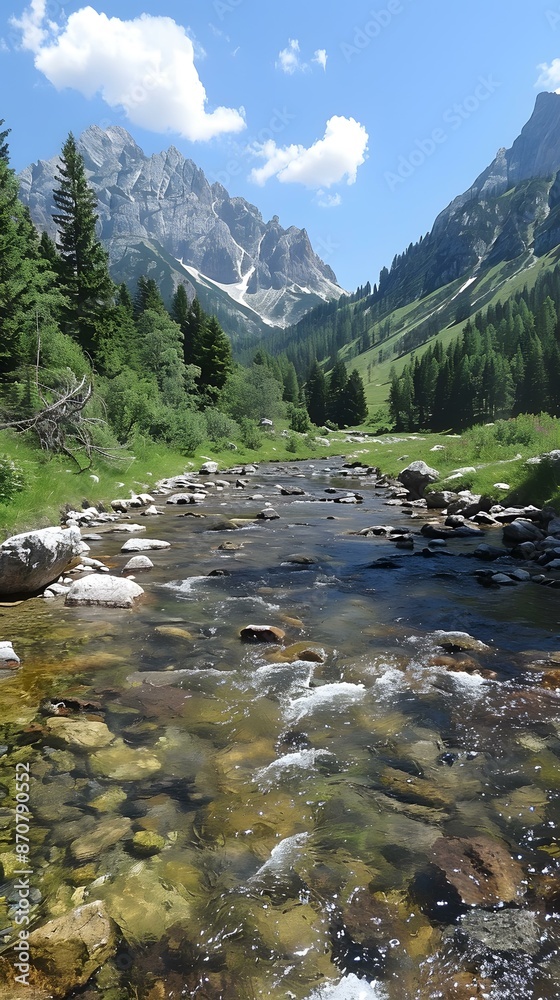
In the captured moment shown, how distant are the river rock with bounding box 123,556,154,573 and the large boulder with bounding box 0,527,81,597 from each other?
2.14 meters

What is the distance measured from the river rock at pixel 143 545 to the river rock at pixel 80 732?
32.1 feet

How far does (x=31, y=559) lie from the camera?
1047 centimetres

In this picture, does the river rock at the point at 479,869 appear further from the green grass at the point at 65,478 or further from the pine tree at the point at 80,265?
the pine tree at the point at 80,265

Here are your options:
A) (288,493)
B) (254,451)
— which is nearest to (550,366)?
(254,451)

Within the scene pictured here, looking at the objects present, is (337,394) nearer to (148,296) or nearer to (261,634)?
(148,296)

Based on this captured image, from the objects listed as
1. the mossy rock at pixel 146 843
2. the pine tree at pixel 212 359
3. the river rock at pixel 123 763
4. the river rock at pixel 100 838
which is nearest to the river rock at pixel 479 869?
the mossy rock at pixel 146 843

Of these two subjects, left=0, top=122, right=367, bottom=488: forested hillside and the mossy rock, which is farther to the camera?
left=0, top=122, right=367, bottom=488: forested hillside

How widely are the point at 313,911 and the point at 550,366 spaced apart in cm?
11492

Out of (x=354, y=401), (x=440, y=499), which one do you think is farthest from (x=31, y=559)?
(x=354, y=401)

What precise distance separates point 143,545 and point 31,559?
18.1 ft

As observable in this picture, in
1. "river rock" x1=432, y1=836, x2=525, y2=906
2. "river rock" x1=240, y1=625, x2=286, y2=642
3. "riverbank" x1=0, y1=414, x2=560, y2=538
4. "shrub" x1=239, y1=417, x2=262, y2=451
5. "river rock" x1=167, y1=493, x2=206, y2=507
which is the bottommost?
"river rock" x1=432, y1=836, x2=525, y2=906

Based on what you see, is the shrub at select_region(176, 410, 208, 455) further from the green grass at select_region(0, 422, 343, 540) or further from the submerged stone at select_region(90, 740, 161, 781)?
the submerged stone at select_region(90, 740, 161, 781)

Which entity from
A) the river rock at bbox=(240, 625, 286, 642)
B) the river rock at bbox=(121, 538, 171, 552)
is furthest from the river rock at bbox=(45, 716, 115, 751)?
the river rock at bbox=(121, 538, 171, 552)

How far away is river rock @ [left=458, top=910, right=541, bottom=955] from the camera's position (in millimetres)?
3395
